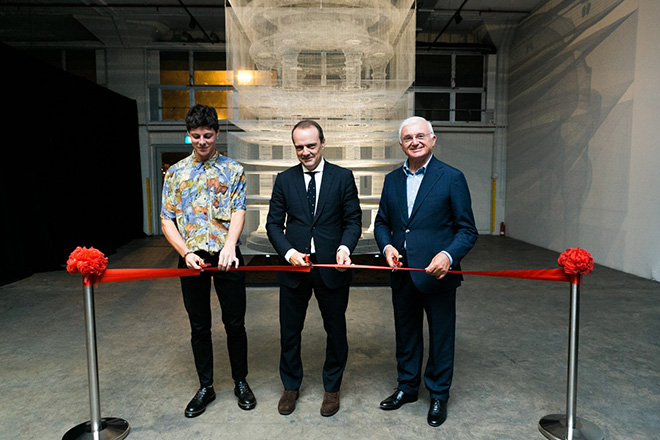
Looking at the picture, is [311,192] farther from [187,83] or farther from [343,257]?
[187,83]

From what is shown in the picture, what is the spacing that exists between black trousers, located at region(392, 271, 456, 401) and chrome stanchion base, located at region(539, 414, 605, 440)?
0.48 meters

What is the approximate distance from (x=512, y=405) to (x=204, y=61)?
9.97 meters

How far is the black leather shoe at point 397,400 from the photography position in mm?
2400

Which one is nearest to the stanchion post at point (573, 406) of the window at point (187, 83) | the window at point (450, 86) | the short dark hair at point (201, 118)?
the short dark hair at point (201, 118)

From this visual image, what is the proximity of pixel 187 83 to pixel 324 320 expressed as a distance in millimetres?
9426

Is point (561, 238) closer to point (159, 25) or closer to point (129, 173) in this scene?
point (129, 173)

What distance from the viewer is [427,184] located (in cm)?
222

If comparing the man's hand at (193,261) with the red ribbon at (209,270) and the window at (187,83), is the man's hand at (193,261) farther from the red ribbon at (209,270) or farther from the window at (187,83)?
the window at (187,83)

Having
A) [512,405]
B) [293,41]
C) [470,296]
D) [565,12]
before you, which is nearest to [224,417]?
[512,405]

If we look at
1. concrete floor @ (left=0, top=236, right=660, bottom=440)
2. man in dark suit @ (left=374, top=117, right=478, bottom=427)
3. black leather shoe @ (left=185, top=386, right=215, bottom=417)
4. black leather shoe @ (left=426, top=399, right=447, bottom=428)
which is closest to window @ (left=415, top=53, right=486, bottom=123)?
concrete floor @ (left=0, top=236, right=660, bottom=440)

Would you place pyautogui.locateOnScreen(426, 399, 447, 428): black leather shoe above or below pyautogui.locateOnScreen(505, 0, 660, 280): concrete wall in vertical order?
below

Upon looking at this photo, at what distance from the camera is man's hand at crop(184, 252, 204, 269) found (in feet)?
7.09

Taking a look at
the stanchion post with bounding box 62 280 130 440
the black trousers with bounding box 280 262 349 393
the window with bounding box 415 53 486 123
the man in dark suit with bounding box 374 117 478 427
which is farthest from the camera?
the window with bounding box 415 53 486 123

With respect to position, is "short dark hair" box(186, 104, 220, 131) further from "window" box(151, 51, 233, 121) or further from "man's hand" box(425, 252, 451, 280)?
"window" box(151, 51, 233, 121)
